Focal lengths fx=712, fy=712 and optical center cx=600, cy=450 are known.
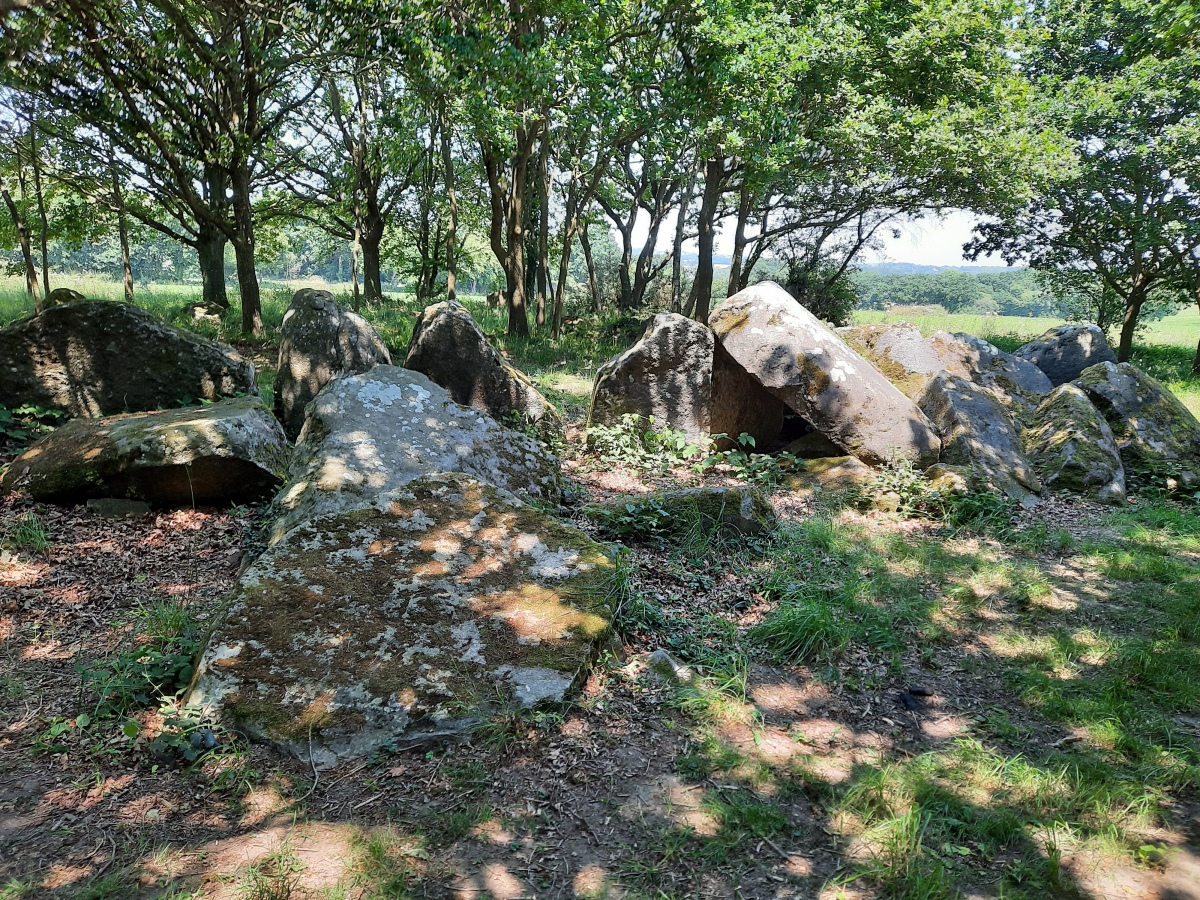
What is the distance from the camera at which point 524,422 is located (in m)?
8.75

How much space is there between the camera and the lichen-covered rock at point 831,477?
7.58m

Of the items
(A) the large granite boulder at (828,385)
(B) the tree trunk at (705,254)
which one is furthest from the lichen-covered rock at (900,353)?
(B) the tree trunk at (705,254)

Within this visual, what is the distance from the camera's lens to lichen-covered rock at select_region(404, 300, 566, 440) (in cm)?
873

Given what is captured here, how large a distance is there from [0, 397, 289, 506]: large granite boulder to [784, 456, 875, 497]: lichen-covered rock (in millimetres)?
5265

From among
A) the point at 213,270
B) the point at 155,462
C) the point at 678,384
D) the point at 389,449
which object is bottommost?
the point at 155,462

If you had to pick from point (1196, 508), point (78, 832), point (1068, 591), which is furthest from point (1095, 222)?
point (78, 832)

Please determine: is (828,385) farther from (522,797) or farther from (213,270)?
(213,270)

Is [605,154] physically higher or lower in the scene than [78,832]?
higher

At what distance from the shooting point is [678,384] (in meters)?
8.84

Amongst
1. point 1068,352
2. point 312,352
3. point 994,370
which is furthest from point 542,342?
point 1068,352

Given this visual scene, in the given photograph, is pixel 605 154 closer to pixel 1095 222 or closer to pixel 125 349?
pixel 125 349

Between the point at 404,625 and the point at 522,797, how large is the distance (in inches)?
46.7

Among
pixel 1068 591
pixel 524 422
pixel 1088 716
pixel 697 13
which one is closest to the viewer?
pixel 1088 716

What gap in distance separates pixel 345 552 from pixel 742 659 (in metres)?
2.44
